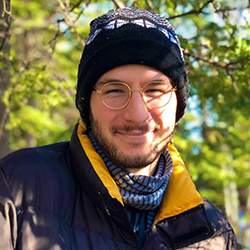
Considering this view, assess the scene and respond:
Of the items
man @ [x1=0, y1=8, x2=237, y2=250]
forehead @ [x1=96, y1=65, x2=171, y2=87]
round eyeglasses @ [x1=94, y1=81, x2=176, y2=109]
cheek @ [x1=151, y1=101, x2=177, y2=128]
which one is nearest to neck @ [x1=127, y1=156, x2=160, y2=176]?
man @ [x1=0, y1=8, x2=237, y2=250]

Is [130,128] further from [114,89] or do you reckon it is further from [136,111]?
[114,89]

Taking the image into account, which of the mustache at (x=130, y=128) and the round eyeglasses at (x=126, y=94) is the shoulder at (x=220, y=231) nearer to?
the mustache at (x=130, y=128)

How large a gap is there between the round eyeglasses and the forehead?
0.03 meters

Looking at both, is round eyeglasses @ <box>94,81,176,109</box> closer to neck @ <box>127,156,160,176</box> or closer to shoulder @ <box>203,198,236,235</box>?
neck @ <box>127,156,160,176</box>

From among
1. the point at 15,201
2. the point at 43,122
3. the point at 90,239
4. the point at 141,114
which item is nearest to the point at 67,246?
the point at 90,239

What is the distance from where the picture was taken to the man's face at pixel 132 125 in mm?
2379

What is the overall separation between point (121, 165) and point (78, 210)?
43 centimetres

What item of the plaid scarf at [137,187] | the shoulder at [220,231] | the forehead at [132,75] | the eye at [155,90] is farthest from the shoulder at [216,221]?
the forehead at [132,75]

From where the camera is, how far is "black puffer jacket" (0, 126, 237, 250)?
2.00 meters

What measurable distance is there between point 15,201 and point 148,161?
900 millimetres

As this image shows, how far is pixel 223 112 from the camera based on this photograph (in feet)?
15.2

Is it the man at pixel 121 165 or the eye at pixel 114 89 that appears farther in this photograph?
the eye at pixel 114 89

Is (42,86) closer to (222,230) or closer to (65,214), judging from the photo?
(65,214)

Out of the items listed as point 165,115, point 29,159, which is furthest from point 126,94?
point 29,159
